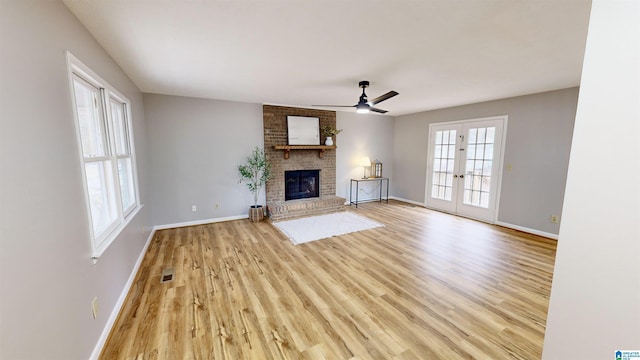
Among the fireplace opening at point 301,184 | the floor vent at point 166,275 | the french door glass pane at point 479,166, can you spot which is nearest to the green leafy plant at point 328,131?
the fireplace opening at point 301,184

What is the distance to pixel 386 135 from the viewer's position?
660cm

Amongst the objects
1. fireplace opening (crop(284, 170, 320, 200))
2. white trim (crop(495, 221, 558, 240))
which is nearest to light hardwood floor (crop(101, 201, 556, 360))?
white trim (crop(495, 221, 558, 240))

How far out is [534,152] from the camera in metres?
4.00

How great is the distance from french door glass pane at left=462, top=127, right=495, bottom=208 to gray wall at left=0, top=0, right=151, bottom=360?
579 cm

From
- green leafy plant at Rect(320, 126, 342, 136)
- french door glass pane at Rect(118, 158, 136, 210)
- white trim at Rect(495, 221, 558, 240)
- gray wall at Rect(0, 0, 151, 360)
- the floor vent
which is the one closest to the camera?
gray wall at Rect(0, 0, 151, 360)

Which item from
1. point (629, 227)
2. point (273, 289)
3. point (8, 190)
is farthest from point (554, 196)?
point (8, 190)

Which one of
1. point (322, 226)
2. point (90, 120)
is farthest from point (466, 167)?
point (90, 120)

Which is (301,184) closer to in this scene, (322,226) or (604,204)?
(322,226)

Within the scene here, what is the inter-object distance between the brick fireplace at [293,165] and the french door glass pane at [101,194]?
2718mm

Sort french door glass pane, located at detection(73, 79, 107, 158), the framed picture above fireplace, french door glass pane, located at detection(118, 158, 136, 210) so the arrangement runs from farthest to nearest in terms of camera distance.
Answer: the framed picture above fireplace, french door glass pane, located at detection(118, 158, 136, 210), french door glass pane, located at detection(73, 79, 107, 158)

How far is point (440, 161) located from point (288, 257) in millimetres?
4309

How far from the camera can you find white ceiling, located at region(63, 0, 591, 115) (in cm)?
164

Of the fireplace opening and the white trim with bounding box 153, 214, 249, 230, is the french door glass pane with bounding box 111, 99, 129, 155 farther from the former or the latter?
the fireplace opening

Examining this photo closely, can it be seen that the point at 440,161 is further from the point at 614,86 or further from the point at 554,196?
the point at 614,86
